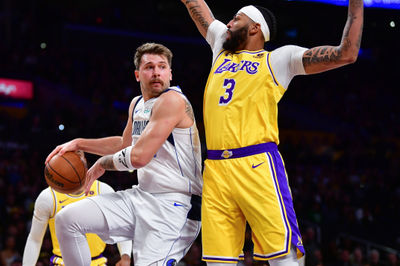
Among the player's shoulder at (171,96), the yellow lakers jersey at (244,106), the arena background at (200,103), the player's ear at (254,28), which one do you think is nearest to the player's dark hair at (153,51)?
the player's shoulder at (171,96)

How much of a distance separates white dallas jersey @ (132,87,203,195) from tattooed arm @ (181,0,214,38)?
0.74 m

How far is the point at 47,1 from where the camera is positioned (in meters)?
20.2

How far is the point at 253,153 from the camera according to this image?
12.3 feet

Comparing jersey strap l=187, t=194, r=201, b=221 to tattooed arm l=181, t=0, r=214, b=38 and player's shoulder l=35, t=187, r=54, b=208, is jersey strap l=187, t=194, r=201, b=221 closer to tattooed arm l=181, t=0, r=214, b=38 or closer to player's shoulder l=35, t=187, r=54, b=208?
tattooed arm l=181, t=0, r=214, b=38

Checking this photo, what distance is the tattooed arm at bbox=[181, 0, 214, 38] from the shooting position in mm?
4559

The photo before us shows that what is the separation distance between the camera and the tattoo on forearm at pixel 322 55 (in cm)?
361

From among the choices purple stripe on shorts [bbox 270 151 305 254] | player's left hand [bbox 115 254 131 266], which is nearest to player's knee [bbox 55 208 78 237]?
player's left hand [bbox 115 254 131 266]

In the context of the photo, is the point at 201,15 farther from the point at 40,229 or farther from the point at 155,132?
the point at 40,229

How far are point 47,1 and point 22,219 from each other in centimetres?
1189

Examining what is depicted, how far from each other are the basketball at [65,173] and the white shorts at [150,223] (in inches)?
7.5

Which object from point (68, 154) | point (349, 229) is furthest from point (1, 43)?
point (68, 154)

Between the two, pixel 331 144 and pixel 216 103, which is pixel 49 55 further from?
pixel 216 103

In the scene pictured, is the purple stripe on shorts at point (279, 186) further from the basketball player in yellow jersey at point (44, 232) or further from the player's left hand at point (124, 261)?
the basketball player in yellow jersey at point (44, 232)

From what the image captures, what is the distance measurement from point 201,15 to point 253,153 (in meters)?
1.47
